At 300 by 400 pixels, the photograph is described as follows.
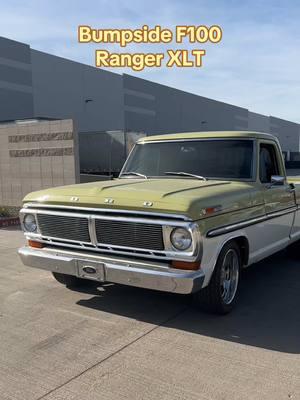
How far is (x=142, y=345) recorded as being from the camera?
3.89m

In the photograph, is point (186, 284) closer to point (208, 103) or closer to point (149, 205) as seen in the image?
point (149, 205)

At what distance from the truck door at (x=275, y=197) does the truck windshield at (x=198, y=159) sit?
273mm

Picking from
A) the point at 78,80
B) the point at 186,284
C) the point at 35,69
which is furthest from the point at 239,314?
the point at 78,80

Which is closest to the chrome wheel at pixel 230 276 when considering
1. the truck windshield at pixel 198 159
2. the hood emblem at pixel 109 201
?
the truck windshield at pixel 198 159

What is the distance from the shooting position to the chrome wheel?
4641 mm

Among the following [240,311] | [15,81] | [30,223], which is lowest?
[240,311]

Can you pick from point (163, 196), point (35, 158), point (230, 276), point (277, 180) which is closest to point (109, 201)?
point (163, 196)

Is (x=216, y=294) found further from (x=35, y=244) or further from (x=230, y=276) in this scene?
(x=35, y=244)

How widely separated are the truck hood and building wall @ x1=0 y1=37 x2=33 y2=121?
2340 centimetres

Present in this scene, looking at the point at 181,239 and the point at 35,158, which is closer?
the point at 181,239

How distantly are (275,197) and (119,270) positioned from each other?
2.48 metres

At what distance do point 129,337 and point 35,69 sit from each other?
27.2 m

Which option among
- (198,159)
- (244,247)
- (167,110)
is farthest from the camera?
(167,110)

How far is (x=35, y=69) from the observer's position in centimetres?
2844
